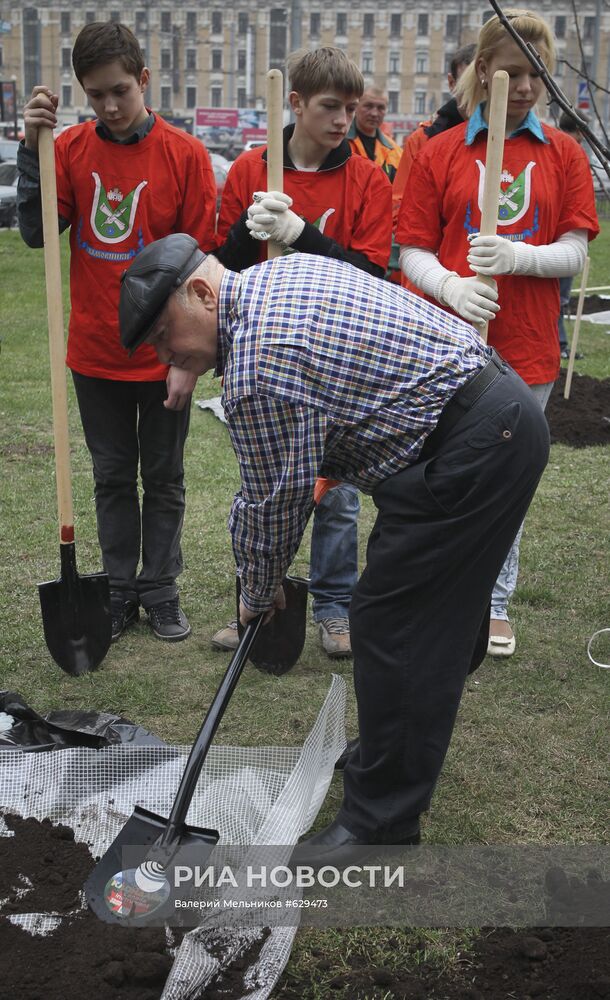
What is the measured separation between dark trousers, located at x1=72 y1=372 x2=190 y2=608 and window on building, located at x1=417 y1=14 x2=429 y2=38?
100361mm

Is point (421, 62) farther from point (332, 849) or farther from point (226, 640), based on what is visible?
point (332, 849)

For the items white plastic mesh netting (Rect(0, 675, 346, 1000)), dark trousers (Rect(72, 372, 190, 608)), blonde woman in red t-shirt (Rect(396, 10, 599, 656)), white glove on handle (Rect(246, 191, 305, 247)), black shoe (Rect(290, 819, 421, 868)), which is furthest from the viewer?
dark trousers (Rect(72, 372, 190, 608))

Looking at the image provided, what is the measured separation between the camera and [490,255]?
3189mm

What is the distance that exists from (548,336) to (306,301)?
162 centimetres

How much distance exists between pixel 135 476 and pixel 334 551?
827 mm

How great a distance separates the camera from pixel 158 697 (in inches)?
140

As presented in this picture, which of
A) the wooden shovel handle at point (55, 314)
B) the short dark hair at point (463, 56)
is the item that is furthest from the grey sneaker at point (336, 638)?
the short dark hair at point (463, 56)

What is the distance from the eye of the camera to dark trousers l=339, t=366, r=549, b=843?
2.34 meters

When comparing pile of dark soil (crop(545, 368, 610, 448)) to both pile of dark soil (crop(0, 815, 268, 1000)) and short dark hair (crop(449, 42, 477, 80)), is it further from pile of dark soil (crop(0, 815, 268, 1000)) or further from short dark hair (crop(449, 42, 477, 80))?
pile of dark soil (crop(0, 815, 268, 1000))

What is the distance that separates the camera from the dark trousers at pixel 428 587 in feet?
7.67

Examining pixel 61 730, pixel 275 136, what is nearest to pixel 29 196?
pixel 275 136

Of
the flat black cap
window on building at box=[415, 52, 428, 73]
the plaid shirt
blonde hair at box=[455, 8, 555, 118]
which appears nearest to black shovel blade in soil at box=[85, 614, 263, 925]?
the plaid shirt

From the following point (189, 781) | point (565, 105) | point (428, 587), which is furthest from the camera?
point (189, 781)

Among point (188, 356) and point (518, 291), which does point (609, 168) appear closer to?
point (188, 356)
